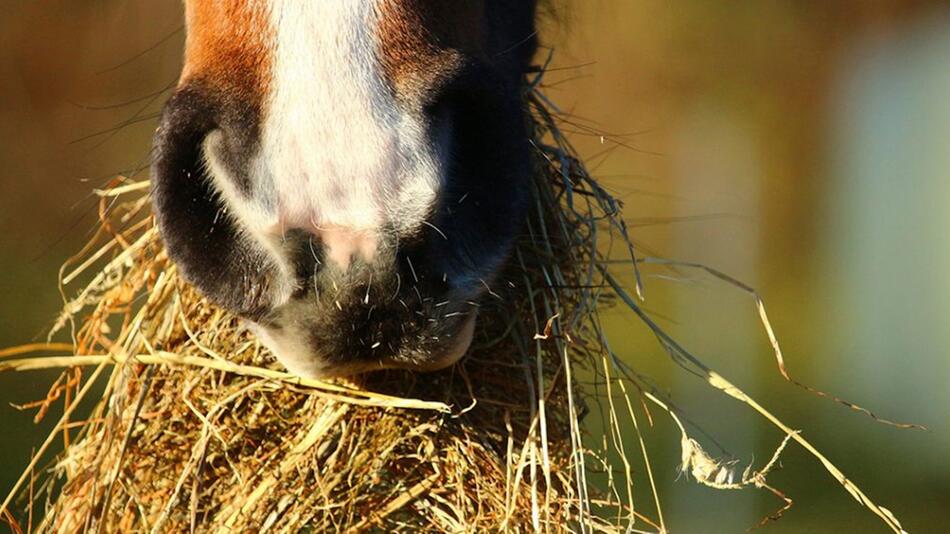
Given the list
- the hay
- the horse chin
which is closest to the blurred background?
the hay

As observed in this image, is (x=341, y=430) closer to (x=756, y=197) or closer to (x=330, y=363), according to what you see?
(x=330, y=363)

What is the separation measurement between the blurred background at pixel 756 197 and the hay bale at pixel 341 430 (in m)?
2.27

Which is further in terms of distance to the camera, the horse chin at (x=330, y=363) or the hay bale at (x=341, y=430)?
the hay bale at (x=341, y=430)

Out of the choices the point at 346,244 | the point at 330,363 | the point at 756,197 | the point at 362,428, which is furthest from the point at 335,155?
the point at 756,197

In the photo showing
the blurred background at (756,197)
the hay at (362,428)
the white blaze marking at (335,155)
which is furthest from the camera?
the blurred background at (756,197)

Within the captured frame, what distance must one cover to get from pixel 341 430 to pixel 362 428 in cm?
3

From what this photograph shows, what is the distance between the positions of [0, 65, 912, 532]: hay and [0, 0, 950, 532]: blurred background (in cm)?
226

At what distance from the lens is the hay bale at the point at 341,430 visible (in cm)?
130

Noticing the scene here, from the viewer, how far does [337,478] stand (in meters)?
1.30

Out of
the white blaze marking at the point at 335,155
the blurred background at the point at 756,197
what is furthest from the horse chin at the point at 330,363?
the blurred background at the point at 756,197

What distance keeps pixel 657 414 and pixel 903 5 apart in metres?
2.79

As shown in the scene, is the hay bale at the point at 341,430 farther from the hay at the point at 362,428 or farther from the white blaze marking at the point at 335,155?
the white blaze marking at the point at 335,155

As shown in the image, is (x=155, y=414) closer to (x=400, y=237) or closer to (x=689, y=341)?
(x=400, y=237)

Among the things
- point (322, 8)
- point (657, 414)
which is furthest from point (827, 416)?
point (322, 8)
